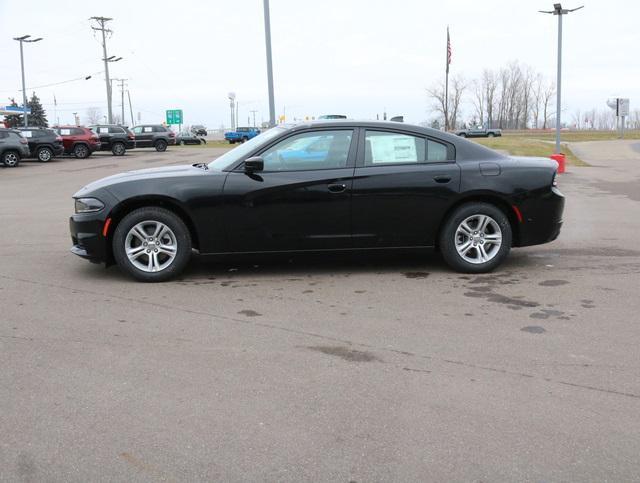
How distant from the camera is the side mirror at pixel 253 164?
652cm

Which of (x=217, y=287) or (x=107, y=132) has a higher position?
(x=107, y=132)

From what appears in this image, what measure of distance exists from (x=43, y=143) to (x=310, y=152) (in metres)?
28.3

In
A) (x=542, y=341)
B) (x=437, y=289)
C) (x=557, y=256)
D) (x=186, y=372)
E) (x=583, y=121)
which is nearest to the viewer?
(x=186, y=372)

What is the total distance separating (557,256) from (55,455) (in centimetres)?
620

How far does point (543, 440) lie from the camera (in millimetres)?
3326

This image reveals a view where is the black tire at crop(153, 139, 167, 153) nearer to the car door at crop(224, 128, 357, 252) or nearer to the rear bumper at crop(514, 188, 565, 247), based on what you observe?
the car door at crop(224, 128, 357, 252)

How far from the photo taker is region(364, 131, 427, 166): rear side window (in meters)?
6.80

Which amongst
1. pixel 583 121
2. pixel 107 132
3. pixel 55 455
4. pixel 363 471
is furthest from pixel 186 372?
pixel 583 121

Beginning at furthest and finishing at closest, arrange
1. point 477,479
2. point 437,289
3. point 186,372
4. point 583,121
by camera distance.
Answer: point 583,121 → point 437,289 → point 186,372 → point 477,479

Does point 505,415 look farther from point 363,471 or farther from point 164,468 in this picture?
point 164,468

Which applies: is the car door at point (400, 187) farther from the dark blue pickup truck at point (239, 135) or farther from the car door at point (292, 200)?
the dark blue pickup truck at point (239, 135)

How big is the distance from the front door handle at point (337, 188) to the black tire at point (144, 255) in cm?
145

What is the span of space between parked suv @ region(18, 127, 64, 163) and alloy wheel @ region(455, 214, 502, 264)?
95.1 feet

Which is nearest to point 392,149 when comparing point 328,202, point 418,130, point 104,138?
point 418,130
